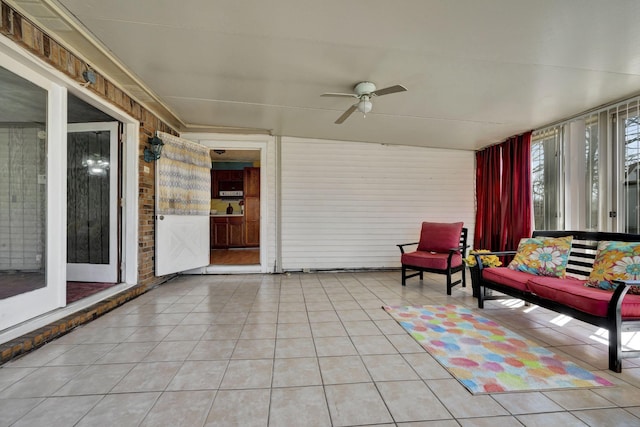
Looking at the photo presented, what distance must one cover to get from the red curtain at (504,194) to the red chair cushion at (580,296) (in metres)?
2.06

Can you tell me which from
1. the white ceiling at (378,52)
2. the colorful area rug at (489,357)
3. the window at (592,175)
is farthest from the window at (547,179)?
the colorful area rug at (489,357)

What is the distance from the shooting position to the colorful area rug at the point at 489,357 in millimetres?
1706

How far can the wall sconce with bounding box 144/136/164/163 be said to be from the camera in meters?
A: 3.84

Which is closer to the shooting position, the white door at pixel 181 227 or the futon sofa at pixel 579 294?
the futon sofa at pixel 579 294

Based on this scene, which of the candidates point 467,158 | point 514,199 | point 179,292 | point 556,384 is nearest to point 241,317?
point 179,292

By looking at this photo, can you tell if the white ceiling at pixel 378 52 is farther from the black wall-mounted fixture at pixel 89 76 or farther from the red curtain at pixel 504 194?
the red curtain at pixel 504 194

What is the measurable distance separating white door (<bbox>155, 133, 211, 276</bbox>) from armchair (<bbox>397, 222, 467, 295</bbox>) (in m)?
3.20

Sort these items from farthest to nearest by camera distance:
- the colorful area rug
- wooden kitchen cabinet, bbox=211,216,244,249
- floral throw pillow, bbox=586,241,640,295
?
wooden kitchen cabinet, bbox=211,216,244,249, floral throw pillow, bbox=586,241,640,295, the colorful area rug

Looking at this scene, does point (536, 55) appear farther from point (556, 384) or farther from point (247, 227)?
point (247, 227)

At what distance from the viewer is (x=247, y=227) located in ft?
26.0

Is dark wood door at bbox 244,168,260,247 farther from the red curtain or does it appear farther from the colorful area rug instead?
the colorful area rug

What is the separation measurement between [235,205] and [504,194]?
691 cm

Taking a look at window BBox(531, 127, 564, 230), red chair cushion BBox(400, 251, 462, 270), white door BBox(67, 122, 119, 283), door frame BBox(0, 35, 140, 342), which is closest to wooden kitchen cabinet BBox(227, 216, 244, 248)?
white door BBox(67, 122, 119, 283)

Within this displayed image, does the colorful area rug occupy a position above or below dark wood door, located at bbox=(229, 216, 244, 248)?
below
